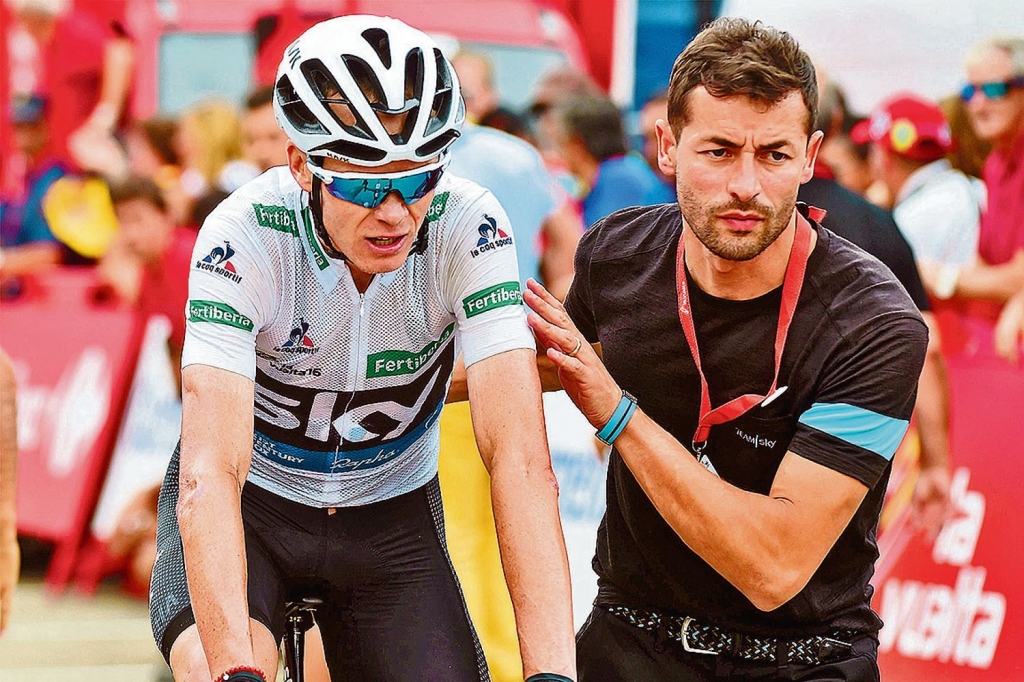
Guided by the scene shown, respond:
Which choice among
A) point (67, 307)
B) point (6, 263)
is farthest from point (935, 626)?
point (6, 263)

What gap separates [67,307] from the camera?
882 centimetres

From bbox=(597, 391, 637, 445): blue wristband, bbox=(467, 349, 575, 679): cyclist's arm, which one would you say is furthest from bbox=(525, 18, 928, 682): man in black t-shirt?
bbox=(467, 349, 575, 679): cyclist's arm

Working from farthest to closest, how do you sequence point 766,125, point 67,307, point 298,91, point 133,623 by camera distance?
point 67,307 → point 133,623 → point 766,125 → point 298,91

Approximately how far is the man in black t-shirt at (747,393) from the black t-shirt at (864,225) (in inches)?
62.6

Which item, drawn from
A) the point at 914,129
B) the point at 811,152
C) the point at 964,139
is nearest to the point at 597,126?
the point at 914,129

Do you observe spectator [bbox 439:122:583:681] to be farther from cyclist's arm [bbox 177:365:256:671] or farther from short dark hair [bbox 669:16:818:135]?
cyclist's arm [bbox 177:365:256:671]

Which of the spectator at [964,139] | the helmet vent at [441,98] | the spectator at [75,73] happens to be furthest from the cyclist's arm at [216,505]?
the spectator at [75,73]

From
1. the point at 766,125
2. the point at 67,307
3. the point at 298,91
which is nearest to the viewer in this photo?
the point at 298,91

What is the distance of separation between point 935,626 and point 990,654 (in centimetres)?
26

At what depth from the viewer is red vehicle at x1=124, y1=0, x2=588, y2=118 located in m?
7.29

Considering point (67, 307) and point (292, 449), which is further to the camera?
point (67, 307)

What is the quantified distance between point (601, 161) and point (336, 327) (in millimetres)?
3722

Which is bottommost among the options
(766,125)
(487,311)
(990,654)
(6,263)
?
(990,654)

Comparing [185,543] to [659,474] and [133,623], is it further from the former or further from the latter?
[133,623]
